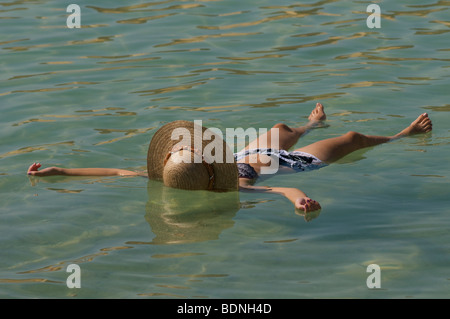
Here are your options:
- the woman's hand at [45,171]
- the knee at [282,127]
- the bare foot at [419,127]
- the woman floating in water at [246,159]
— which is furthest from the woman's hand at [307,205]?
the bare foot at [419,127]

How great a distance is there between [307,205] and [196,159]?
3.52ft

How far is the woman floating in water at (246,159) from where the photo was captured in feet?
21.9

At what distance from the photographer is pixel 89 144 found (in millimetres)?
8398

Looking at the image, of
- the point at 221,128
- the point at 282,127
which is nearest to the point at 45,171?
the point at 221,128

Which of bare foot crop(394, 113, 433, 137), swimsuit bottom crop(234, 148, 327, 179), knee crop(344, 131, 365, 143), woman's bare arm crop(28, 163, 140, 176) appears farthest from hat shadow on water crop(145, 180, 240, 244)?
bare foot crop(394, 113, 433, 137)

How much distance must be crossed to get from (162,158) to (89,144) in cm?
161

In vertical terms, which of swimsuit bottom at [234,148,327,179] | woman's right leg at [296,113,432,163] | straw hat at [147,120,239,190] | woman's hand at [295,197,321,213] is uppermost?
woman's right leg at [296,113,432,163]

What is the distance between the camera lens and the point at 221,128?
8.93 m

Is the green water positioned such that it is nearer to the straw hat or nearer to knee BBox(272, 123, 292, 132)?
the straw hat

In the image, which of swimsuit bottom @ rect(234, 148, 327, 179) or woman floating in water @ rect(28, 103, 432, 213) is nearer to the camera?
woman floating in water @ rect(28, 103, 432, 213)

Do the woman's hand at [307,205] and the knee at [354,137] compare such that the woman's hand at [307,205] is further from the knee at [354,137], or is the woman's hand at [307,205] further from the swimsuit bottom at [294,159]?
the knee at [354,137]

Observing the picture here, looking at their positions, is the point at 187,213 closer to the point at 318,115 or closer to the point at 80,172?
the point at 80,172

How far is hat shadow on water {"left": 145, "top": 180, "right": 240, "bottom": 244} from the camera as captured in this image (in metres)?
6.04
